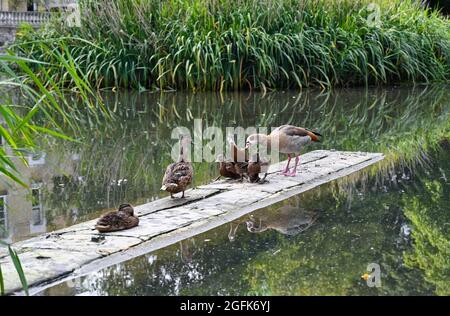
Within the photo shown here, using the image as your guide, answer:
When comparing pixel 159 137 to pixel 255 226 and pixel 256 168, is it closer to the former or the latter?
pixel 256 168

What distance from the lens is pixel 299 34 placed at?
54.3 ft

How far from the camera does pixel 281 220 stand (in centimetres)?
608

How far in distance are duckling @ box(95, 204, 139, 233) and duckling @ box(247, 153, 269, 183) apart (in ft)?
6.21

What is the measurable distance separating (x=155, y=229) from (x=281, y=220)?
116 centimetres

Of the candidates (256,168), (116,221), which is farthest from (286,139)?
(116,221)

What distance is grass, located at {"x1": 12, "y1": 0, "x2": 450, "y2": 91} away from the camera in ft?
52.2

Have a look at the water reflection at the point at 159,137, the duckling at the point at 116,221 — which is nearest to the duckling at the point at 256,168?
the water reflection at the point at 159,137

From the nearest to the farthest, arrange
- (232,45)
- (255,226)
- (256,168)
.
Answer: (255,226)
(256,168)
(232,45)

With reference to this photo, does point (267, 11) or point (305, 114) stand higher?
point (267, 11)

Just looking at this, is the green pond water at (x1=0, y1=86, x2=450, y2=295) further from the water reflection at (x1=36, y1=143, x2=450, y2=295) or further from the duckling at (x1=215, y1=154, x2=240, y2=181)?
the duckling at (x1=215, y1=154, x2=240, y2=181)
